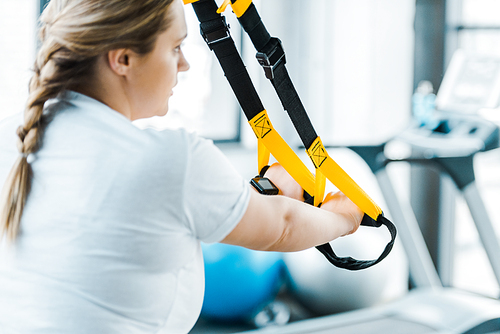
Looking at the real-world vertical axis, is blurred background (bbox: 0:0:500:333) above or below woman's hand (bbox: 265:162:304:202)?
below

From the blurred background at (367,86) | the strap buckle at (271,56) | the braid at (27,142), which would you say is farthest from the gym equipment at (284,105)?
the blurred background at (367,86)

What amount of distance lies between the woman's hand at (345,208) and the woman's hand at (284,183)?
72 millimetres

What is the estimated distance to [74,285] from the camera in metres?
0.66

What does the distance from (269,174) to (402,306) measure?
178 cm

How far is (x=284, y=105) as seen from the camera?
815 millimetres

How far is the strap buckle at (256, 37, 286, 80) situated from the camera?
763 millimetres

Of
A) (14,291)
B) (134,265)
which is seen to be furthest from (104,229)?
(14,291)

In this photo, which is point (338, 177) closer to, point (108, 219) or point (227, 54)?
point (227, 54)

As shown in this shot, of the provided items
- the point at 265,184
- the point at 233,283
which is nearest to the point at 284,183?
the point at 265,184

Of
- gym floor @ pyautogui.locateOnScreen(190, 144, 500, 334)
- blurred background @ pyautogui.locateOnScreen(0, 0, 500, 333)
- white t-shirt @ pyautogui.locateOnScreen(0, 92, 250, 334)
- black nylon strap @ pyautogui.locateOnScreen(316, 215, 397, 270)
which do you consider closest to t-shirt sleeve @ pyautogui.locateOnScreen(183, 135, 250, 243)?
white t-shirt @ pyautogui.locateOnScreen(0, 92, 250, 334)

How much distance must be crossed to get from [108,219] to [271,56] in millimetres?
364

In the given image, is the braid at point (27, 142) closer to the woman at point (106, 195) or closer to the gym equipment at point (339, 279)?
the woman at point (106, 195)

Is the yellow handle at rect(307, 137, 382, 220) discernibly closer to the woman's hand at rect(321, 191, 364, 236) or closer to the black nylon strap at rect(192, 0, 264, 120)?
the woman's hand at rect(321, 191, 364, 236)

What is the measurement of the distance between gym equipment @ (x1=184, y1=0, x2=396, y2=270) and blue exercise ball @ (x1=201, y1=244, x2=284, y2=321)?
5.02 ft
